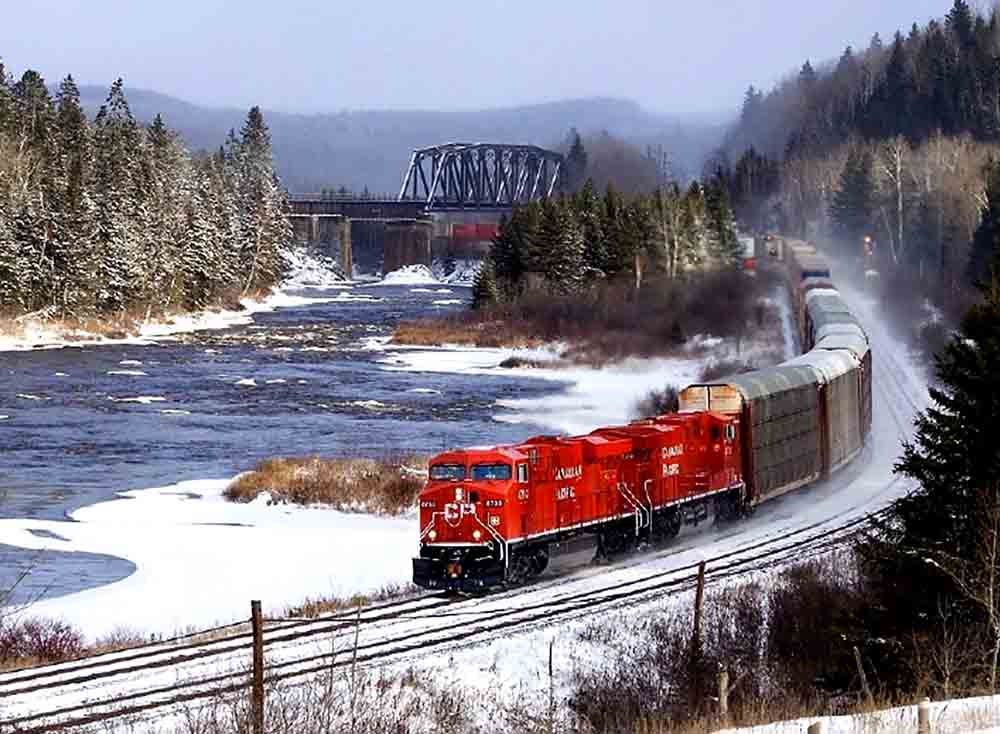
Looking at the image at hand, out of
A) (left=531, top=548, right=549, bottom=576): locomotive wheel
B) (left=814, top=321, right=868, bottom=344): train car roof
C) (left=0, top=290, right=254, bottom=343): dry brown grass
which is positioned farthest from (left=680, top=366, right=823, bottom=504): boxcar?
(left=0, top=290, right=254, bottom=343): dry brown grass

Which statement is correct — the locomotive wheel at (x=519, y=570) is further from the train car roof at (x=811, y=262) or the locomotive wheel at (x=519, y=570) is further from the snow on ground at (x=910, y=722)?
the train car roof at (x=811, y=262)

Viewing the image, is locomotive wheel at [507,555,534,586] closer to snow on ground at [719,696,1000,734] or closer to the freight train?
the freight train

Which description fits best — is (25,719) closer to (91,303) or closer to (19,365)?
(19,365)

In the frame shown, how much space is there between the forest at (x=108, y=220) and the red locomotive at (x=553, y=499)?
79743mm

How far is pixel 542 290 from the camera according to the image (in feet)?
418

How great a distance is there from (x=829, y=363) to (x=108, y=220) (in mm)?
85105

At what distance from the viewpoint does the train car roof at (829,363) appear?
2025 inches

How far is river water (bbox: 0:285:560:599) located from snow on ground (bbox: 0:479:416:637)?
53.4 inches

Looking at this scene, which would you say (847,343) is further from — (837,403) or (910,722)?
(910,722)

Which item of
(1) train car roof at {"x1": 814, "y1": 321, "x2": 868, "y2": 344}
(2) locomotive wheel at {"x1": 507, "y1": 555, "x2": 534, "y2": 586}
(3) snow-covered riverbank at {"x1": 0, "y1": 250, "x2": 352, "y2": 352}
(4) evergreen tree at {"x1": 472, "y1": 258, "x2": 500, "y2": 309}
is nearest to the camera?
(2) locomotive wheel at {"x1": 507, "y1": 555, "x2": 534, "y2": 586}

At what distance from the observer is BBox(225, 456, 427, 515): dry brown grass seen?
48.8 metres

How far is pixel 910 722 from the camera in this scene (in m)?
17.0

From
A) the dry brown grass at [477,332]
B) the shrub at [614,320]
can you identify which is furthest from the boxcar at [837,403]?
the dry brown grass at [477,332]

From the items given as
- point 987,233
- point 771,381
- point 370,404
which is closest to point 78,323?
point 370,404
